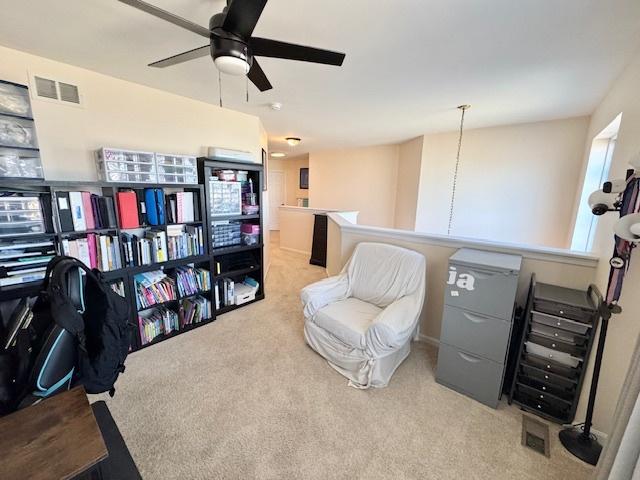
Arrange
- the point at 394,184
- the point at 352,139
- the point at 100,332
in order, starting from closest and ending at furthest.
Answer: the point at 100,332 < the point at 352,139 < the point at 394,184

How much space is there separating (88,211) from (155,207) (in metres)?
0.46

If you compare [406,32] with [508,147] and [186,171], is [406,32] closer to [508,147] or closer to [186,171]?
[186,171]

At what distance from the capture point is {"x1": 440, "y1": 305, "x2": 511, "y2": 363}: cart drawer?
169 cm

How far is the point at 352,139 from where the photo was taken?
15.4 ft

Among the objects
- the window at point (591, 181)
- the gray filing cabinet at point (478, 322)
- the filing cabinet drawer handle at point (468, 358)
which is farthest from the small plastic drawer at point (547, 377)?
the window at point (591, 181)

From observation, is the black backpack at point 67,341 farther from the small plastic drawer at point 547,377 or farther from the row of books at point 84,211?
the small plastic drawer at point 547,377

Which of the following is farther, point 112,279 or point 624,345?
point 112,279

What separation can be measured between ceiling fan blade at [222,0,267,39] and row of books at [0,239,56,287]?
6.56 feet

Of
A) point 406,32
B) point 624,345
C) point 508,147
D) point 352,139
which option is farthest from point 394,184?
point 624,345

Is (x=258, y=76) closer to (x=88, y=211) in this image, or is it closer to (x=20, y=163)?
(x=88, y=211)

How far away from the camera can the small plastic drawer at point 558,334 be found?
1.54m

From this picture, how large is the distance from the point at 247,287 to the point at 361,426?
215cm

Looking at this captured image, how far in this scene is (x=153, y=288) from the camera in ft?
7.95

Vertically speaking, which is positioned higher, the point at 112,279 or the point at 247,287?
the point at 112,279
